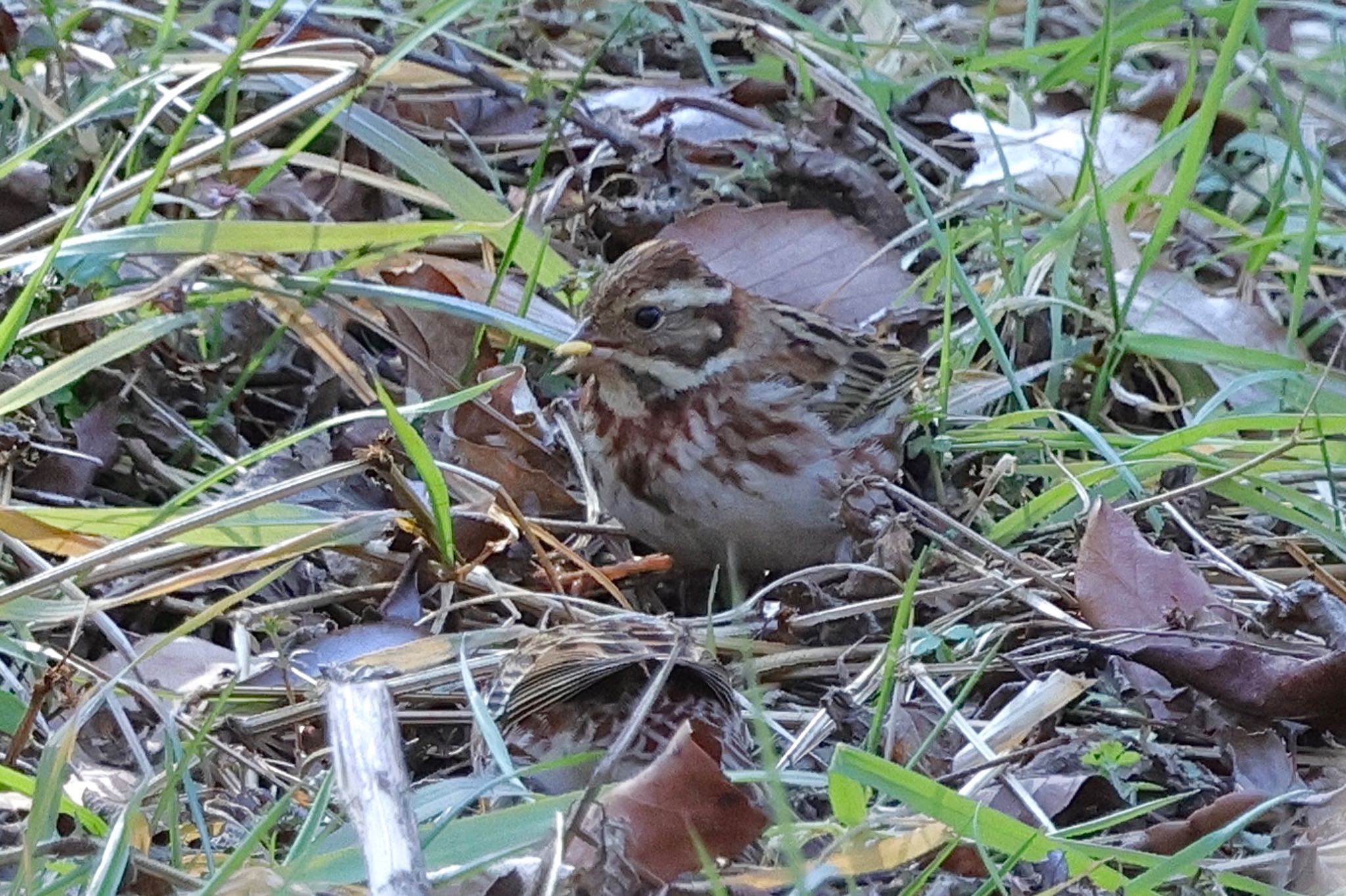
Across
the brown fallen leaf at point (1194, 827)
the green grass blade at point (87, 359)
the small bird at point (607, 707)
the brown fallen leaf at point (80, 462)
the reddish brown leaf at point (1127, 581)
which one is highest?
the green grass blade at point (87, 359)

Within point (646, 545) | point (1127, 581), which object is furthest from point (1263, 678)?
point (646, 545)

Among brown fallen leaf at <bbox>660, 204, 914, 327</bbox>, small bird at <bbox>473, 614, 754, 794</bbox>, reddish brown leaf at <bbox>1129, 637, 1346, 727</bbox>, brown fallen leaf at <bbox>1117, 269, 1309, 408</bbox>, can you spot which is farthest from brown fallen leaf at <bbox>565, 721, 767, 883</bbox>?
brown fallen leaf at <bbox>660, 204, 914, 327</bbox>

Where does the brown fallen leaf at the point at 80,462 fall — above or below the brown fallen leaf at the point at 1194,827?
above

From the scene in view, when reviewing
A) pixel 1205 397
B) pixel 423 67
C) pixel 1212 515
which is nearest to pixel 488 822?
pixel 1212 515

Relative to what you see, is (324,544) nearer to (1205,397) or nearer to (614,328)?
(614,328)

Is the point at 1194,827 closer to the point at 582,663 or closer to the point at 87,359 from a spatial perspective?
the point at 582,663

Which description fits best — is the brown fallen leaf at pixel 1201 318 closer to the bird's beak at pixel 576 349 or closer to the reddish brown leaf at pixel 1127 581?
the reddish brown leaf at pixel 1127 581

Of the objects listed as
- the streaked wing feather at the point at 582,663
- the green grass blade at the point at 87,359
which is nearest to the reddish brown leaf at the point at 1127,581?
the streaked wing feather at the point at 582,663
